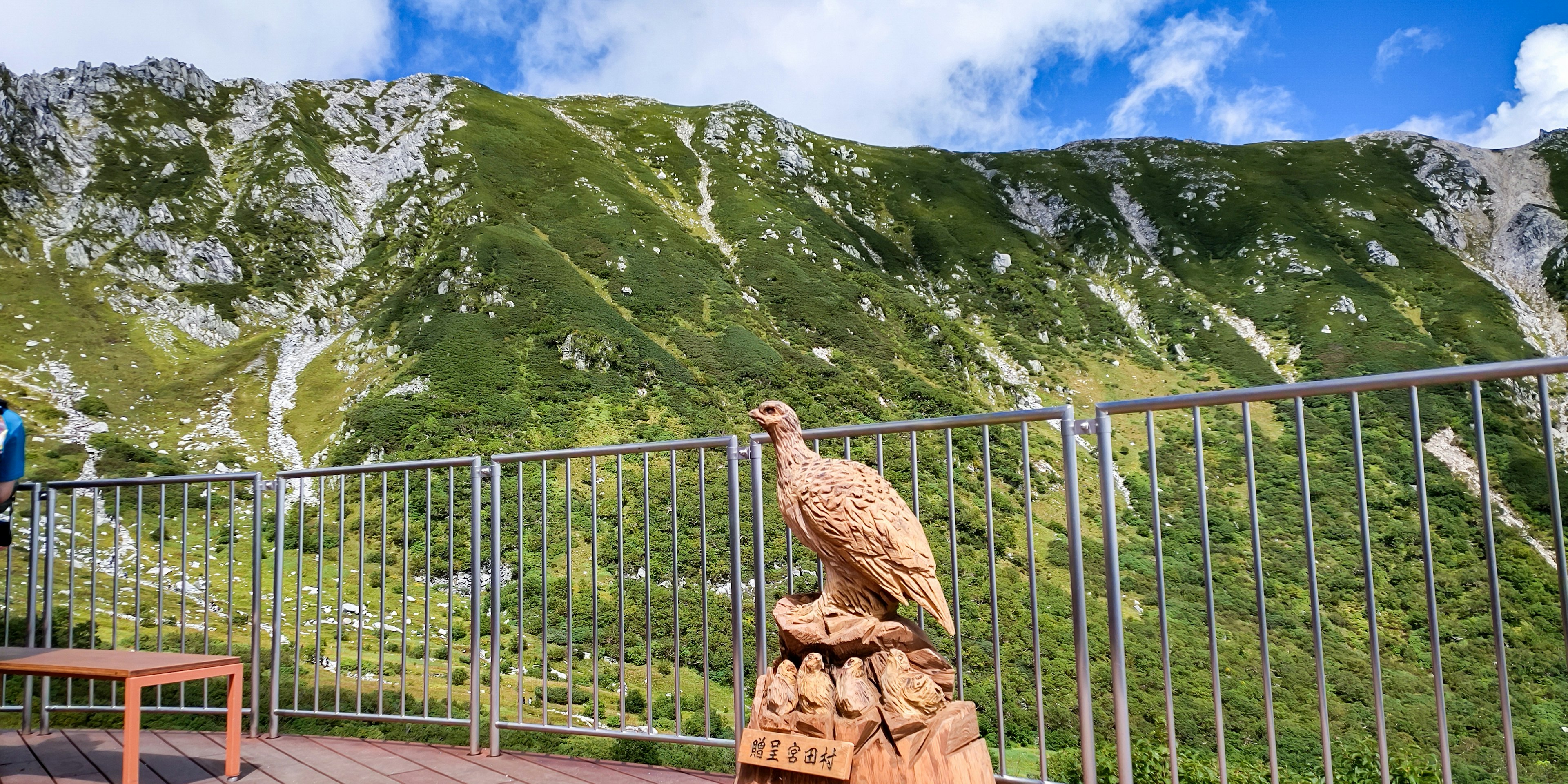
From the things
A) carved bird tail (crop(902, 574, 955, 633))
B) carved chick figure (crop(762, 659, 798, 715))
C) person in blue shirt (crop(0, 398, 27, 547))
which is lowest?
carved chick figure (crop(762, 659, 798, 715))

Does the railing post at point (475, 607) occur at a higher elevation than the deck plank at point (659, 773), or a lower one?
higher

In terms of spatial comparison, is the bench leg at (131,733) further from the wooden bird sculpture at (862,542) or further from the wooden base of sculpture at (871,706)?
the wooden bird sculpture at (862,542)

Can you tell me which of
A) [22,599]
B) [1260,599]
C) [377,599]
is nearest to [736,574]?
[1260,599]

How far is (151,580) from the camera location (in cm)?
1300

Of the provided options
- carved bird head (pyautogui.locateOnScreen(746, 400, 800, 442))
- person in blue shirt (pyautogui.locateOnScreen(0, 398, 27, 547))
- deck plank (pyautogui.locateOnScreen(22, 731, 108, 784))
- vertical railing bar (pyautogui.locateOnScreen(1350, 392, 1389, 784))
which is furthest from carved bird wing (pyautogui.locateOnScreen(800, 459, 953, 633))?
deck plank (pyautogui.locateOnScreen(22, 731, 108, 784))

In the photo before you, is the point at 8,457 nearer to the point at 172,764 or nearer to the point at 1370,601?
the point at 172,764

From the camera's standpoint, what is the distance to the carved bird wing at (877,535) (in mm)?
2963

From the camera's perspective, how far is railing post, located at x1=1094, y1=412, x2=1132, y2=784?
318 centimetres

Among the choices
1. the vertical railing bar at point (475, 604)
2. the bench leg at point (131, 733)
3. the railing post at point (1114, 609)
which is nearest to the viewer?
the railing post at point (1114, 609)

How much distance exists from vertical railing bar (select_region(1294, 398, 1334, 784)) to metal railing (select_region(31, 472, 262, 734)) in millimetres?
4632

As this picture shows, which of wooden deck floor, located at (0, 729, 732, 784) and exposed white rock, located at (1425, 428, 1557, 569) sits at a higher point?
exposed white rock, located at (1425, 428, 1557, 569)

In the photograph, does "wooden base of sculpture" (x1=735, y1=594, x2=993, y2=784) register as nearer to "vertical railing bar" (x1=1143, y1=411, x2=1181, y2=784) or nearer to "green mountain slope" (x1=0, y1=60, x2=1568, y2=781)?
"vertical railing bar" (x1=1143, y1=411, x2=1181, y2=784)

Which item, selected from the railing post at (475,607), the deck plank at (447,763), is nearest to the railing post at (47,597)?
the deck plank at (447,763)

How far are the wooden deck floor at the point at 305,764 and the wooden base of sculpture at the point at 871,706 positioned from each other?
1616mm
